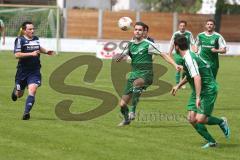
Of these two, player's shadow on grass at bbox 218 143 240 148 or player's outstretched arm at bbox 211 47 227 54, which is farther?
player's outstretched arm at bbox 211 47 227 54

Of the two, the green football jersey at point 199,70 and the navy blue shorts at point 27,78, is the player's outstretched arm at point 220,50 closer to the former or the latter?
the navy blue shorts at point 27,78

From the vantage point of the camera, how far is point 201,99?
11.6m

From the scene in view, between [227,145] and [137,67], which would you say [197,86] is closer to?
[227,145]

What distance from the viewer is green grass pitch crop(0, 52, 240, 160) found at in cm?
1104

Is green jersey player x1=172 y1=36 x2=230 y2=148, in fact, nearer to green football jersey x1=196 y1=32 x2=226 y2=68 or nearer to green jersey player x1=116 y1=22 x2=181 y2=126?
green jersey player x1=116 y1=22 x2=181 y2=126

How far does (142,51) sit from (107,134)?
6.85 ft

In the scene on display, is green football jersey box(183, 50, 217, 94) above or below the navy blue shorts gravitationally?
above

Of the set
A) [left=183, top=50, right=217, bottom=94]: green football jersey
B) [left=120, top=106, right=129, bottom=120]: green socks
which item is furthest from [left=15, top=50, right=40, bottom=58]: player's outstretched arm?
[left=183, top=50, right=217, bottom=94]: green football jersey

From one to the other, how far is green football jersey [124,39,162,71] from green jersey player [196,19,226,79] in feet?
10.9

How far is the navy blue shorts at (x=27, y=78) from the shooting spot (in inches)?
597

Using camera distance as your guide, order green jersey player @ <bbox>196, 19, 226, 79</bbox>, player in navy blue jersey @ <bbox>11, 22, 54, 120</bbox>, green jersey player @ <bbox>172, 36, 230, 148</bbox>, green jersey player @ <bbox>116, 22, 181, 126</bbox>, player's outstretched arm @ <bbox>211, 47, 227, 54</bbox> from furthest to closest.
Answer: green jersey player @ <bbox>196, 19, 226, 79</bbox> → player's outstretched arm @ <bbox>211, 47, 227, 54</bbox> → player in navy blue jersey @ <bbox>11, 22, 54, 120</bbox> → green jersey player @ <bbox>116, 22, 181, 126</bbox> → green jersey player @ <bbox>172, 36, 230, 148</bbox>

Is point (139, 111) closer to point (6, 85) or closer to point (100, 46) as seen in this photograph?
point (6, 85)

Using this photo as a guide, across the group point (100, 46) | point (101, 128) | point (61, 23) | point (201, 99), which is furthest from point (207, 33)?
point (61, 23)

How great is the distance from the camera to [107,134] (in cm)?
1315
